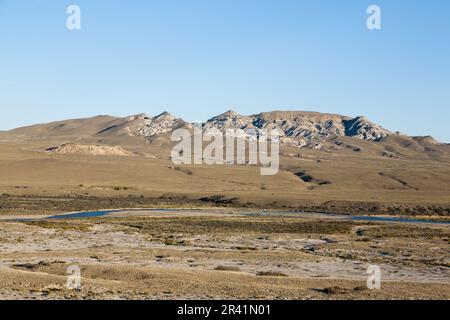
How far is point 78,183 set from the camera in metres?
138

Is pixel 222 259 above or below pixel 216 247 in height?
above

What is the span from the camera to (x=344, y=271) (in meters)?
32.3

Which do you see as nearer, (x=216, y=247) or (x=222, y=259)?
(x=222, y=259)

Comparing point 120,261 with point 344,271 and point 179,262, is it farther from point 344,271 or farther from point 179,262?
point 344,271

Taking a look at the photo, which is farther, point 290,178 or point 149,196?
point 290,178

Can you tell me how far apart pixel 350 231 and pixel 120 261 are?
30.4 metres

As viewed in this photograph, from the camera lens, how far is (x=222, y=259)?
1419 inches

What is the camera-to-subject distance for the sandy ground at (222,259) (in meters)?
24.1

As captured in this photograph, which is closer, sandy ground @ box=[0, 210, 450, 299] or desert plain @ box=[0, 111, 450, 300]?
sandy ground @ box=[0, 210, 450, 299]

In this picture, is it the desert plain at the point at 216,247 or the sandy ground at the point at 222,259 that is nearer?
the sandy ground at the point at 222,259

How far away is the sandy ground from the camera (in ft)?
79.1

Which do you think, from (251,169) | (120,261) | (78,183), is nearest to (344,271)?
(120,261)
